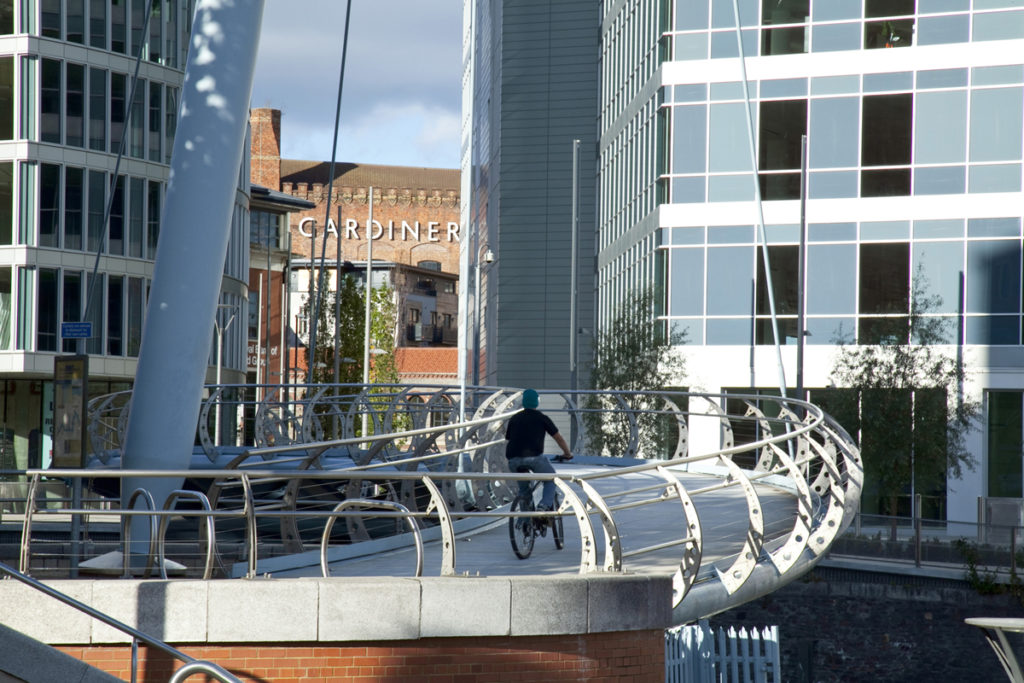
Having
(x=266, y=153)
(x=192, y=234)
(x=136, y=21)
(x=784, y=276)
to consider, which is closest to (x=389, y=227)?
(x=266, y=153)

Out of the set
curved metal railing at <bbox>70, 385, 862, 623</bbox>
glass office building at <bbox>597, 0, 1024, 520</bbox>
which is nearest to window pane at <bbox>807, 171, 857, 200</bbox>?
glass office building at <bbox>597, 0, 1024, 520</bbox>

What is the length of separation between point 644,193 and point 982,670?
17005 mm

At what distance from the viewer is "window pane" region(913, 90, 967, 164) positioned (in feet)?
103

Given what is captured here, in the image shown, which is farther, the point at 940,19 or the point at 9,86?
the point at 9,86

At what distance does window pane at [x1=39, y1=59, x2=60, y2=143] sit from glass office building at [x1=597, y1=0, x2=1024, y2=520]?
17413 millimetres

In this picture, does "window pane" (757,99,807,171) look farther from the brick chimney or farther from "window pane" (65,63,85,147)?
the brick chimney

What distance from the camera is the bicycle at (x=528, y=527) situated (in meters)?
11.5

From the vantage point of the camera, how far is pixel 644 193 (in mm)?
36812

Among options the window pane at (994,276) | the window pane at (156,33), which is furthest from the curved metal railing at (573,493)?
the window pane at (156,33)

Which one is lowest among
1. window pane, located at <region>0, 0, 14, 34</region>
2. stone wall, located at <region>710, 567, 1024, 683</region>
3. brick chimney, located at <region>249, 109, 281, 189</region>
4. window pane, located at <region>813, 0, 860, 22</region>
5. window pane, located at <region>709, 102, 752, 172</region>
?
stone wall, located at <region>710, 567, 1024, 683</region>

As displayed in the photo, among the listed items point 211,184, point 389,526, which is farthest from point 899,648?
point 211,184

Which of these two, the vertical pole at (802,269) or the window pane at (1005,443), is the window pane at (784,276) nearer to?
the vertical pole at (802,269)

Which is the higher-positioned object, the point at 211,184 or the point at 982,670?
the point at 211,184

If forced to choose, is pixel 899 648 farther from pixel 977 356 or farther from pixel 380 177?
pixel 380 177
